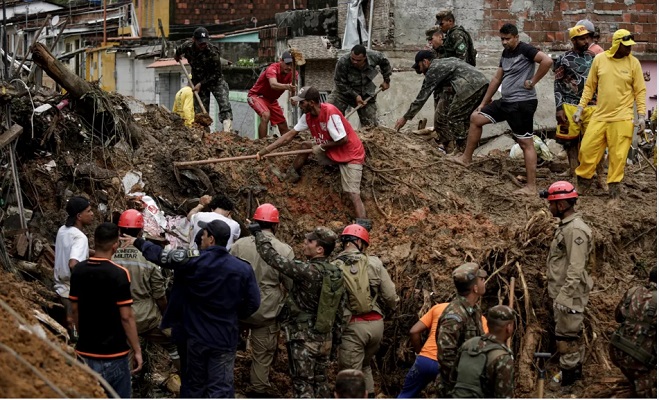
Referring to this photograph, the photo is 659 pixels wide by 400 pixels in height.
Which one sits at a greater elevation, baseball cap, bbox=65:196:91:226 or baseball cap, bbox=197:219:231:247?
baseball cap, bbox=197:219:231:247

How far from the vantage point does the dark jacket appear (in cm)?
873

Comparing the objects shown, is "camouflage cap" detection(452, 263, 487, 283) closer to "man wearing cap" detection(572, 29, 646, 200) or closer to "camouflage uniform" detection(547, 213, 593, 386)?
"camouflage uniform" detection(547, 213, 593, 386)

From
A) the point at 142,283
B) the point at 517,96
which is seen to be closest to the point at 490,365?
the point at 142,283

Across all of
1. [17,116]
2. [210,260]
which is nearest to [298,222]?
[17,116]

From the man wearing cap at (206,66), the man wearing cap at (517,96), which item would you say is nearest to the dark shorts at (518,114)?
the man wearing cap at (517,96)

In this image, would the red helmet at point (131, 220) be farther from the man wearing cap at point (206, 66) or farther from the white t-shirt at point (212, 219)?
the man wearing cap at point (206, 66)

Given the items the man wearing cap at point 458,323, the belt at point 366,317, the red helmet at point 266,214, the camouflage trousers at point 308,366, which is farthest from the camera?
the belt at point 366,317

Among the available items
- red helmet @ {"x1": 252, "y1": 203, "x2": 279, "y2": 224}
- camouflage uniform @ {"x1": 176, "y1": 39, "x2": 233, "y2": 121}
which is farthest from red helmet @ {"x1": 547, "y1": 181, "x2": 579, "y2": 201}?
camouflage uniform @ {"x1": 176, "y1": 39, "x2": 233, "y2": 121}

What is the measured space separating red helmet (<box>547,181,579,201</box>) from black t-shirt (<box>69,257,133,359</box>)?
4.09 meters

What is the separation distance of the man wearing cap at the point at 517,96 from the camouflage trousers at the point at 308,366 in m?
4.52

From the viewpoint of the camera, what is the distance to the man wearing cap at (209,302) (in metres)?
8.73

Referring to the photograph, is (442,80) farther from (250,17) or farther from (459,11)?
(250,17)

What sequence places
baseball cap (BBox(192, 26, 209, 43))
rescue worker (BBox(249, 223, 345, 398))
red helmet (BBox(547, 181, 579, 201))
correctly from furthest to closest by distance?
1. baseball cap (BBox(192, 26, 209, 43))
2. red helmet (BBox(547, 181, 579, 201))
3. rescue worker (BBox(249, 223, 345, 398))

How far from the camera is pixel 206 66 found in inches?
631
